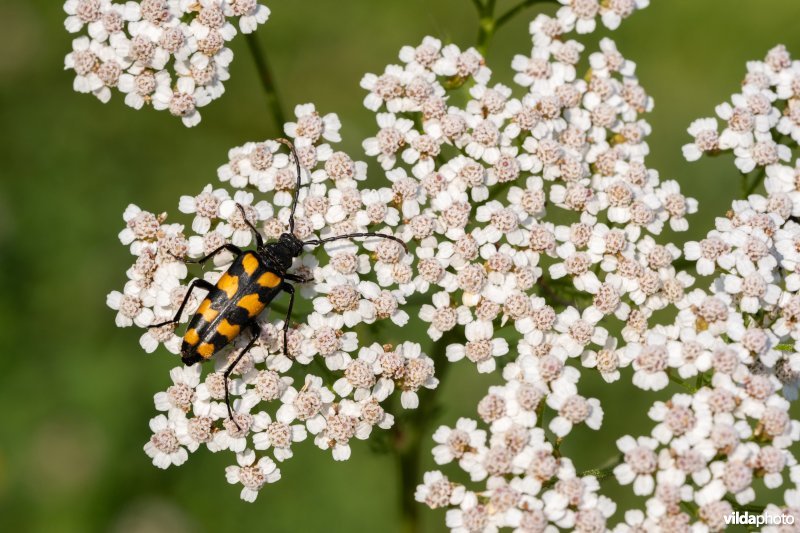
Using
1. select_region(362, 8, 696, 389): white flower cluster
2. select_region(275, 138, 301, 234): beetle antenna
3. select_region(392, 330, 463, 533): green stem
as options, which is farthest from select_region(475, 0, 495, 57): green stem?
select_region(392, 330, 463, 533): green stem

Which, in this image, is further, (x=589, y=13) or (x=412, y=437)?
(x=589, y=13)

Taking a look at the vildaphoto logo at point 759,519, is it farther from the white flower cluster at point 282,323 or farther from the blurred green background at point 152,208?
the blurred green background at point 152,208

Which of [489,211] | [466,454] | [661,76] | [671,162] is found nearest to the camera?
[466,454]

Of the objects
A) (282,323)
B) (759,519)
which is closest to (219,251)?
(282,323)

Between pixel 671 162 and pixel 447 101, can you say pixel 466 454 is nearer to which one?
pixel 447 101

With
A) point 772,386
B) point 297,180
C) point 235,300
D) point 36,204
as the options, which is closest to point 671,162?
point 772,386

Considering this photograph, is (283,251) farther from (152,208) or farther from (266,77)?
(152,208)
